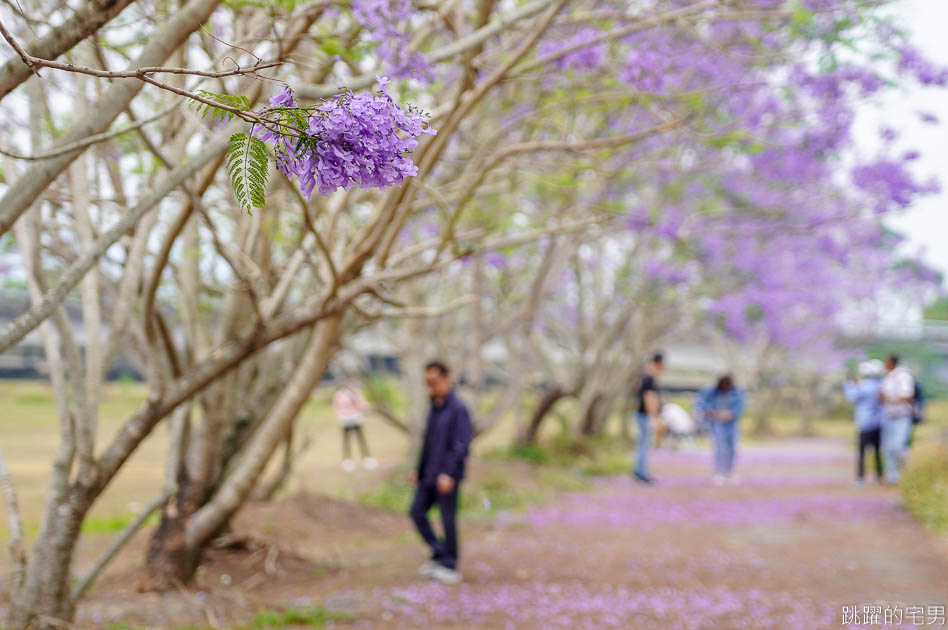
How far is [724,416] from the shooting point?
12.3 metres

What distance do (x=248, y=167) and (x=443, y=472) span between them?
15.0 ft

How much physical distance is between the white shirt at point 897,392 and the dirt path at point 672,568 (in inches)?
43.4

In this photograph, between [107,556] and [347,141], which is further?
[107,556]

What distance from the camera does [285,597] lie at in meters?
5.65

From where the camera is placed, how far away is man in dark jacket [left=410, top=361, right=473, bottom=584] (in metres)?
6.18

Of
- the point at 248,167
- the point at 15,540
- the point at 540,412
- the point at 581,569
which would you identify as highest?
the point at 248,167

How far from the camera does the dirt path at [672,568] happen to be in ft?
17.7

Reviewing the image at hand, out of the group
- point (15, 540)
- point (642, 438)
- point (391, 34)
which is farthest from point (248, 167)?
point (642, 438)

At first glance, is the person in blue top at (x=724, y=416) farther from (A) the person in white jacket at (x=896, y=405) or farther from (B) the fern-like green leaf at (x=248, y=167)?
(B) the fern-like green leaf at (x=248, y=167)

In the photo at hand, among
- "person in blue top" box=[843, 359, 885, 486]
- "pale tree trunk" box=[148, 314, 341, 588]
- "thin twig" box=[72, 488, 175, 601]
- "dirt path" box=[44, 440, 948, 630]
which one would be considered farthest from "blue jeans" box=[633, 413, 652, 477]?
"thin twig" box=[72, 488, 175, 601]

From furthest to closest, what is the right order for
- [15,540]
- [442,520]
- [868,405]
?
1. [868,405]
2. [442,520]
3. [15,540]

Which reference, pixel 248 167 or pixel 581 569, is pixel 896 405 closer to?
pixel 581 569

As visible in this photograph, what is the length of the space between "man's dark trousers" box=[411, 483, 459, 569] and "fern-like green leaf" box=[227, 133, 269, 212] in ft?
15.0

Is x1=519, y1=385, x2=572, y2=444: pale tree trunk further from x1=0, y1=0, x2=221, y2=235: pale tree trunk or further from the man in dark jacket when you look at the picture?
x1=0, y1=0, x2=221, y2=235: pale tree trunk
